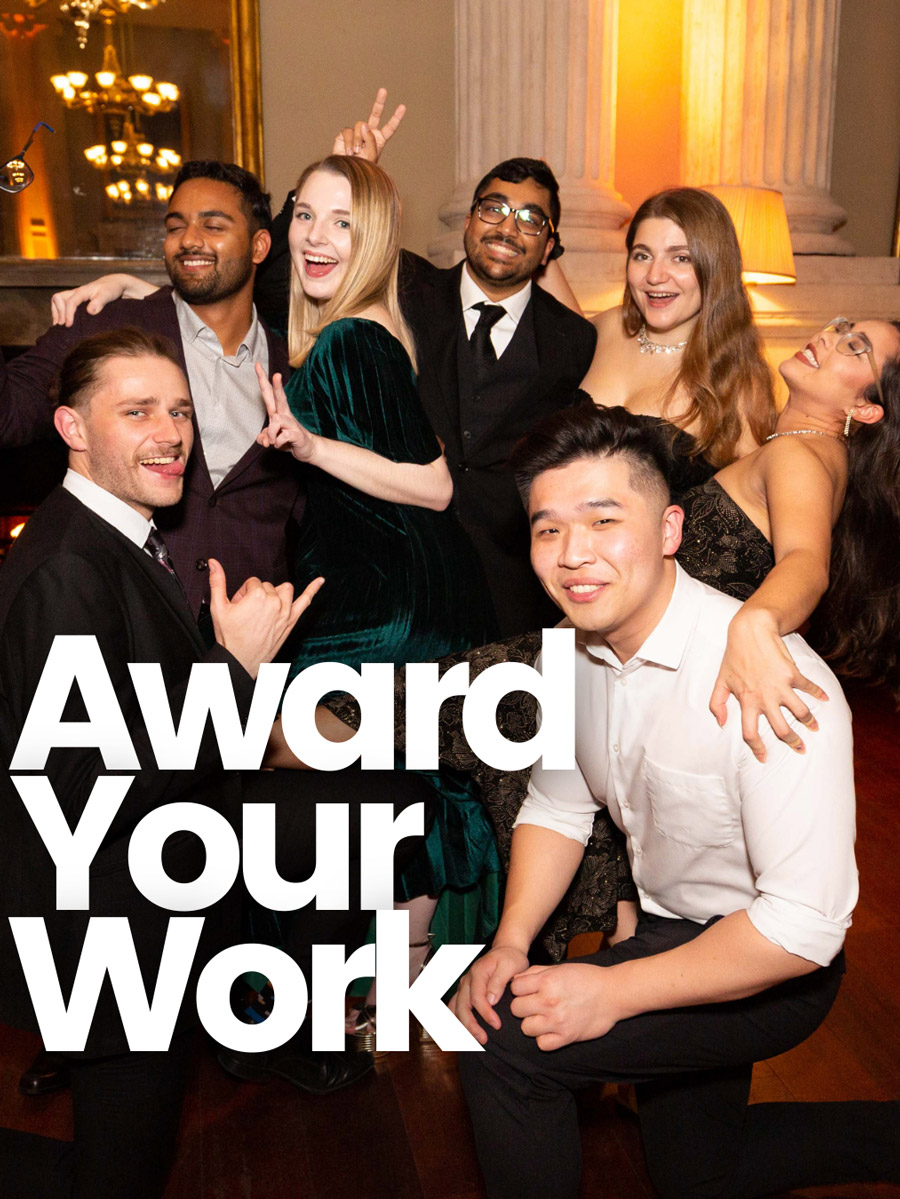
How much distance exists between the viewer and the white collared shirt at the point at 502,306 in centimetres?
272

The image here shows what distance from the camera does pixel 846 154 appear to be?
5.98 metres

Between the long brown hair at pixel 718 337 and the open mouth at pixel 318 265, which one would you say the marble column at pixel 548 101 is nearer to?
the long brown hair at pixel 718 337

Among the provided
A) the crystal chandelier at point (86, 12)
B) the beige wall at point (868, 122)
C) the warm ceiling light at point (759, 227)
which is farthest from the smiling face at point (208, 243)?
the beige wall at point (868, 122)

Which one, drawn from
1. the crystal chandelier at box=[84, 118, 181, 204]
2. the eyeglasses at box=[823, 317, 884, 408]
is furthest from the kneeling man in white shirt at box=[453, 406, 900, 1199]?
the crystal chandelier at box=[84, 118, 181, 204]

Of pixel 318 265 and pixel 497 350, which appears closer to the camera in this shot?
pixel 318 265

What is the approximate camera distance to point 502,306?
2715mm

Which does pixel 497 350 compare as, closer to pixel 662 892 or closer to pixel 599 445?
pixel 599 445

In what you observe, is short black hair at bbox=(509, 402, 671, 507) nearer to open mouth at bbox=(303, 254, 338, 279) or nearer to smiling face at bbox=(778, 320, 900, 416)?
smiling face at bbox=(778, 320, 900, 416)

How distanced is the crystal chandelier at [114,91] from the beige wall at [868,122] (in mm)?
3475

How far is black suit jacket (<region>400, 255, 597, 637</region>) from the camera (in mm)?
2648

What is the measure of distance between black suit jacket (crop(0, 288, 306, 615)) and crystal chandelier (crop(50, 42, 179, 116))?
3.02 m

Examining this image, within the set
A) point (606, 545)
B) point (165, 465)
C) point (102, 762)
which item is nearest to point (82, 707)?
point (102, 762)

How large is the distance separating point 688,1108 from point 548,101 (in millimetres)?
3943

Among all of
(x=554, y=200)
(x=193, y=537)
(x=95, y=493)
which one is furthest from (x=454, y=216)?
(x=95, y=493)
